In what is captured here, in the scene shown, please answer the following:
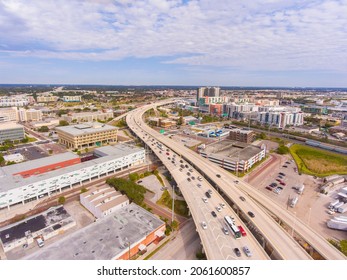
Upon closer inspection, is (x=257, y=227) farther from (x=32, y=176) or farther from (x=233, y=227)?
(x=32, y=176)

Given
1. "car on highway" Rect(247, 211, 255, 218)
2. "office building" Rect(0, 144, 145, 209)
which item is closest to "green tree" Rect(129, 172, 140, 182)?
"office building" Rect(0, 144, 145, 209)

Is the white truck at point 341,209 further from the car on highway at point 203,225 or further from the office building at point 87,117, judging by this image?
the office building at point 87,117

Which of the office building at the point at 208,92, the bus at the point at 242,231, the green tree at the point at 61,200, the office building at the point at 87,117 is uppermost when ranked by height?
the office building at the point at 208,92

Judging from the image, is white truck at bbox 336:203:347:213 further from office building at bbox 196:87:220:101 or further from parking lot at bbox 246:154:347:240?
office building at bbox 196:87:220:101

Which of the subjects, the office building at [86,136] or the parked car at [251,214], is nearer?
the parked car at [251,214]

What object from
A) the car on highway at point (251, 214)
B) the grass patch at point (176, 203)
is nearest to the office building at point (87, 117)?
the grass patch at point (176, 203)

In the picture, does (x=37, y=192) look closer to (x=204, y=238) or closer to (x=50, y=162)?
(x=50, y=162)

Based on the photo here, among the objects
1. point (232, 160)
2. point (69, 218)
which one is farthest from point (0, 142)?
point (232, 160)
